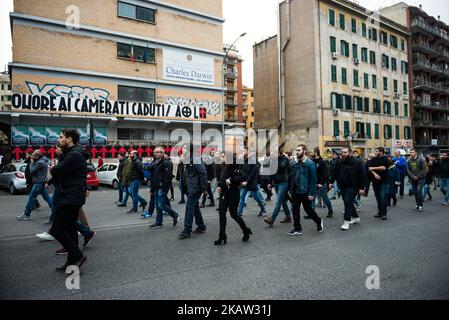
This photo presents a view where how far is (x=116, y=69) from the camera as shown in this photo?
2275 cm

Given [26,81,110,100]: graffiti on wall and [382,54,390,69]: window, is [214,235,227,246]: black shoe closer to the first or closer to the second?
[26,81,110,100]: graffiti on wall

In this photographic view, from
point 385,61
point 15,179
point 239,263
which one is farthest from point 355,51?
point 239,263

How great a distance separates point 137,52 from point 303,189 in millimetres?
21191

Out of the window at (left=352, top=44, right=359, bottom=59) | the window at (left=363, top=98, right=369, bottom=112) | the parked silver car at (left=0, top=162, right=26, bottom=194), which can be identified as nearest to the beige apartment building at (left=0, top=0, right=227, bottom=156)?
the parked silver car at (left=0, top=162, right=26, bottom=194)

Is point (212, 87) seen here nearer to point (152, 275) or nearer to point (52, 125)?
point (52, 125)

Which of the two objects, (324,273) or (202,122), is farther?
(202,122)

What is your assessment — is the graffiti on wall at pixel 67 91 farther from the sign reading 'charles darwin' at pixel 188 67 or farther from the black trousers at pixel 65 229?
the black trousers at pixel 65 229

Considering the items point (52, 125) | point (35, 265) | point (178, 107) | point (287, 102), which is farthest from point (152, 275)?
point (287, 102)

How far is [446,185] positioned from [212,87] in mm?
19859

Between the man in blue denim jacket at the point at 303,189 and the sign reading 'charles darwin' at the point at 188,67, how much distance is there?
20192mm

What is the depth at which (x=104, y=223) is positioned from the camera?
7676 millimetres

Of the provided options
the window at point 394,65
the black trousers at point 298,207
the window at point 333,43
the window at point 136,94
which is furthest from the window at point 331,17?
the black trousers at point 298,207

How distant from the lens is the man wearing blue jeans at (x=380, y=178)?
8.12 m

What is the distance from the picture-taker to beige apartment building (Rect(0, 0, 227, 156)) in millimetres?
19438
